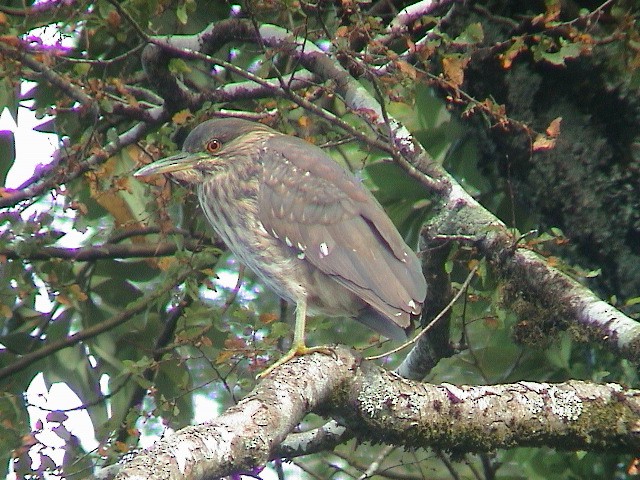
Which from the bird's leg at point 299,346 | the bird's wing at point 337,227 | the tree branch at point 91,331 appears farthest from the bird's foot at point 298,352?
the tree branch at point 91,331

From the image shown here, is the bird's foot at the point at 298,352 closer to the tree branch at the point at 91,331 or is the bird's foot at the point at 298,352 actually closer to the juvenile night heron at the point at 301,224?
the juvenile night heron at the point at 301,224

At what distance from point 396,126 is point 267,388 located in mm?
1251

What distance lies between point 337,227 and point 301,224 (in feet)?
0.40

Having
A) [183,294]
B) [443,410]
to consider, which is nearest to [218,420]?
[443,410]

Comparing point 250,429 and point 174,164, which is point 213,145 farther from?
point 250,429

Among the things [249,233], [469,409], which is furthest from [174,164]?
[469,409]

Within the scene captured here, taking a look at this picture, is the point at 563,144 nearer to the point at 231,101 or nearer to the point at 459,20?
the point at 459,20

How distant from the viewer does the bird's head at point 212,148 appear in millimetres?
3879

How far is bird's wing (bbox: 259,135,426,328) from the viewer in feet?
11.0

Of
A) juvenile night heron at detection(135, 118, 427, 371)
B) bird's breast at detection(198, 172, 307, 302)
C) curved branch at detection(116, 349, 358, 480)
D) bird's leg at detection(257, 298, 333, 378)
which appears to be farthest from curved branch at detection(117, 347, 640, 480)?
bird's breast at detection(198, 172, 307, 302)

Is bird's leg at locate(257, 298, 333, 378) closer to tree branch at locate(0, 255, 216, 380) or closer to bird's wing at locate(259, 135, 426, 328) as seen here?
bird's wing at locate(259, 135, 426, 328)

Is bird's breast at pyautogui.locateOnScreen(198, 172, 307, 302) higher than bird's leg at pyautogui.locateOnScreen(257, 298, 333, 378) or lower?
higher

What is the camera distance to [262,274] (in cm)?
357

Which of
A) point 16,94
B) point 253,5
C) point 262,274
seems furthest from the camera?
point 16,94
